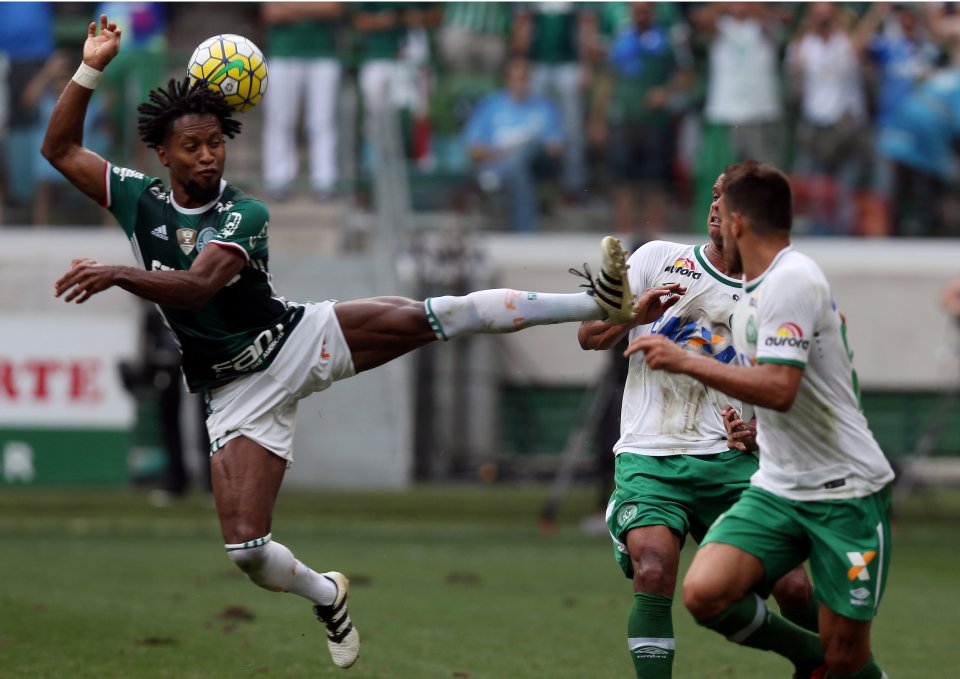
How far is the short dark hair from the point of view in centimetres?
594

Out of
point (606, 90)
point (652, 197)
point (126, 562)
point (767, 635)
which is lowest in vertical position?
point (126, 562)

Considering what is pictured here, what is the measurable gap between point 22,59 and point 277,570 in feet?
42.4

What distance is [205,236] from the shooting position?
736 cm

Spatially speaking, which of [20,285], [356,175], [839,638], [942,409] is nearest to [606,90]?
[356,175]

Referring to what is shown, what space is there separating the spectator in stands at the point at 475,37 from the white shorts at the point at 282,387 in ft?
38.8

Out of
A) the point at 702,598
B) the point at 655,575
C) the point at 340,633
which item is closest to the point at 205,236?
the point at 340,633

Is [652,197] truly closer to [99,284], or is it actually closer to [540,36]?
[540,36]

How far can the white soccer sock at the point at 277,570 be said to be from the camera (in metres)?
7.26

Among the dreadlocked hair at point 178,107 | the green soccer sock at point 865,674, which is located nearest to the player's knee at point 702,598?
the green soccer sock at point 865,674

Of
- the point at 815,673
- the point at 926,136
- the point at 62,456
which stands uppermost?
the point at 926,136

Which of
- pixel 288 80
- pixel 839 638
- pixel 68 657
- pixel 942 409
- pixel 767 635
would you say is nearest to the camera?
pixel 839 638

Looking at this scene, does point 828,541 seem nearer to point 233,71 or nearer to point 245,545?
point 245,545

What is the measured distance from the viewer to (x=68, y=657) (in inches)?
334

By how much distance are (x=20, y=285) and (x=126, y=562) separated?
7.65m
